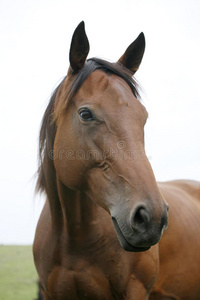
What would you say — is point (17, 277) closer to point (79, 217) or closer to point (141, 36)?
point (79, 217)

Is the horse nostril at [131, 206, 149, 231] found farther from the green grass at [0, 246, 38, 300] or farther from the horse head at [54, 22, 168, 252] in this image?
the green grass at [0, 246, 38, 300]

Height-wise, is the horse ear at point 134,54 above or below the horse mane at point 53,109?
above

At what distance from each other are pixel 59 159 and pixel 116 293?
1280 millimetres

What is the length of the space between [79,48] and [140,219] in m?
1.61

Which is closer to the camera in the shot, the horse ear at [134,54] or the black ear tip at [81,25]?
the black ear tip at [81,25]

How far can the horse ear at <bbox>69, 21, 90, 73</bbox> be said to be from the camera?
8.75 ft

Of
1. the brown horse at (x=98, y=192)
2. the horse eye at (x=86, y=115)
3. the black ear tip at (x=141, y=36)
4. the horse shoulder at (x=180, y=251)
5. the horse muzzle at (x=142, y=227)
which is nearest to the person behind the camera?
the horse muzzle at (x=142, y=227)

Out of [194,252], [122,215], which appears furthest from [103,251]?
[194,252]

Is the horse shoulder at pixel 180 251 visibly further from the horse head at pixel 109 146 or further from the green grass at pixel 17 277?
the green grass at pixel 17 277

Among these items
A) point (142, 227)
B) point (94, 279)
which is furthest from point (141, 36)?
point (94, 279)

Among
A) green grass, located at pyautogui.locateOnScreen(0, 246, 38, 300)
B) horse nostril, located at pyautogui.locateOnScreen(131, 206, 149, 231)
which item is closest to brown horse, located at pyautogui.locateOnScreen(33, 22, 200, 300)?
horse nostril, located at pyautogui.locateOnScreen(131, 206, 149, 231)

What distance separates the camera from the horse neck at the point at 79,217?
282 cm

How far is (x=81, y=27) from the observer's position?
8.67 ft

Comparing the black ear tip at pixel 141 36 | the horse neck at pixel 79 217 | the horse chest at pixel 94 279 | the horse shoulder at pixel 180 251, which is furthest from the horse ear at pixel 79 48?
the horse shoulder at pixel 180 251
